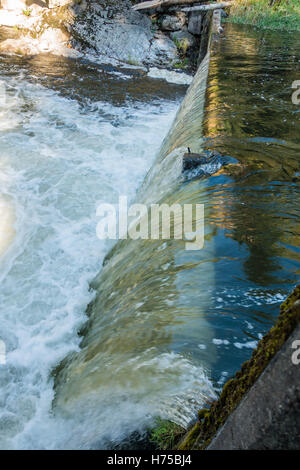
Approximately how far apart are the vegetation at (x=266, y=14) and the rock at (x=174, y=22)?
202 centimetres

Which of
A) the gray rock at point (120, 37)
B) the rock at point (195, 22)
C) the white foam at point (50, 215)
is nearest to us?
the white foam at point (50, 215)

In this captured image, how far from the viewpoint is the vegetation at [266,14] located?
1227cm

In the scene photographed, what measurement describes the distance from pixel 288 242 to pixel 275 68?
6404 mm

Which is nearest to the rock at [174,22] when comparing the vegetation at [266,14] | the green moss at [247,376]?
the vegetation at [266,14]

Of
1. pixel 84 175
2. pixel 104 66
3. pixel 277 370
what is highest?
pixel 104 66

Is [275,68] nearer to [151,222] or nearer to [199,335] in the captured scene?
[151,222]

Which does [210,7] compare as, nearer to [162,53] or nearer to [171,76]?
[162,53]

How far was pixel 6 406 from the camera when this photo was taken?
2.47m

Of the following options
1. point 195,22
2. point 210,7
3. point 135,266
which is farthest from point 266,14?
point 135,266

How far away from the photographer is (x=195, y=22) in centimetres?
1160

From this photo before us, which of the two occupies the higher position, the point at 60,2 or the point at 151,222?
the point at 60,2

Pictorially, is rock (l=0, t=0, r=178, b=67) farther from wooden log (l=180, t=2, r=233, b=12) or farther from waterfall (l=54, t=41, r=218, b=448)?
waterfall (l=54, t=41, r=218, b=448)

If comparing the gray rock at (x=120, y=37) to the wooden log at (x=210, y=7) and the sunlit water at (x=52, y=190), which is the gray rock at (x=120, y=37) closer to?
the sunlit water at (x=52, y=190)

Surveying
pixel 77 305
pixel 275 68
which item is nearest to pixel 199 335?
pixel 77 305
